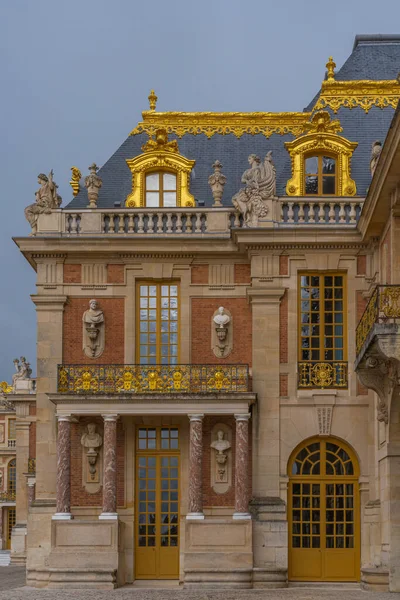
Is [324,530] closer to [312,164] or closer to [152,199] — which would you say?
[312,164]

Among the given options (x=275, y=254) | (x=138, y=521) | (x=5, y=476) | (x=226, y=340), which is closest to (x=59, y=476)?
(x=138, y=521)

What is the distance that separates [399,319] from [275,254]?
7207 millimetres

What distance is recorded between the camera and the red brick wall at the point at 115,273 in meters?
29.9

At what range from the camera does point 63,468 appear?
28.4 metres

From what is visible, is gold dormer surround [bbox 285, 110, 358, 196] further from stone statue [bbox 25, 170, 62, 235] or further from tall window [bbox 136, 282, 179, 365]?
stone statue [bbox 25, 170, 62, 235]

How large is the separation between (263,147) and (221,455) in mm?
8309

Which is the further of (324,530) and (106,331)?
(106,331)

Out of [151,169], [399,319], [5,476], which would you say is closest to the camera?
[399,319]

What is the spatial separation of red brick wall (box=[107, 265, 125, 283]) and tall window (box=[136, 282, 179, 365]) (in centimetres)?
50

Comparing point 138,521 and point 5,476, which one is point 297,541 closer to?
point 138,521

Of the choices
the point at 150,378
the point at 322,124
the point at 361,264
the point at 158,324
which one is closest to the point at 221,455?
the point at 150,378

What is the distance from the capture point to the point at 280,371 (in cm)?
2898

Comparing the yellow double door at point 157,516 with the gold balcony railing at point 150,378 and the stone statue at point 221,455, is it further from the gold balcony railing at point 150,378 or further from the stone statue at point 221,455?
the gold balcony railing at point 150,378

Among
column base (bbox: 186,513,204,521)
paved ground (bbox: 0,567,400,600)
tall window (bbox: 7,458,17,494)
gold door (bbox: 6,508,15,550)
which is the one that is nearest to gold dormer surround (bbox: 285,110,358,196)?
column base (bbox: 186,513,204,521)
